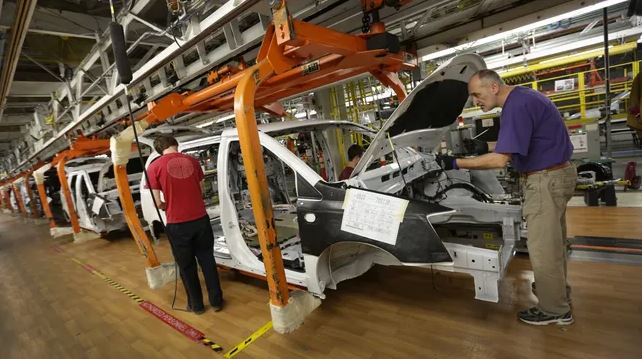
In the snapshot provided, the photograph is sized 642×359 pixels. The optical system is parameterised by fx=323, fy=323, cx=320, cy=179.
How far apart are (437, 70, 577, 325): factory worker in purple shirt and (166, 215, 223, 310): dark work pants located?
7.75 ft

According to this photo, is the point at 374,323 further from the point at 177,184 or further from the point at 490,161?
the point at 177,184

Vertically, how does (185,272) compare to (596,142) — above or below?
below

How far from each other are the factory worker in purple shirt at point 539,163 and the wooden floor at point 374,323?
315mm

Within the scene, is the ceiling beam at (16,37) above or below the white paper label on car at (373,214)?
above

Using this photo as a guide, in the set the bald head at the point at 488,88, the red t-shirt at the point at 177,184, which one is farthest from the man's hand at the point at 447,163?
the red t-shirt at the point at 177,184

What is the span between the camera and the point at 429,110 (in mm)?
2455

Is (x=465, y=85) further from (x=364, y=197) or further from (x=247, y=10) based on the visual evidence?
(x=247, y=10)

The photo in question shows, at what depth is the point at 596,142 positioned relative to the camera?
16.6 ft

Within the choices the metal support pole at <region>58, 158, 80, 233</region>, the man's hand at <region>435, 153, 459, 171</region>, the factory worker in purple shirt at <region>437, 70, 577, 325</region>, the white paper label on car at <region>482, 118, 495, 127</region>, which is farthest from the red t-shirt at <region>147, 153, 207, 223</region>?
the metal support pole at <region>58, 158, 80, 233</region>

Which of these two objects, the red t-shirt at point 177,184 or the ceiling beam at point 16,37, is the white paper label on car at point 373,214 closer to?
the red t-shirt at point 177,184

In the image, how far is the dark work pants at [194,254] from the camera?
2996 millimetres

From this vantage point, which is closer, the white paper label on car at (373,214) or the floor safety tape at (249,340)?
the white paper label on car at (373,214)

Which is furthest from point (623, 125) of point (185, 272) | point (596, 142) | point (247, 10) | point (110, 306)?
point (110, 306)

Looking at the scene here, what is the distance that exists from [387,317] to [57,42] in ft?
21.7
